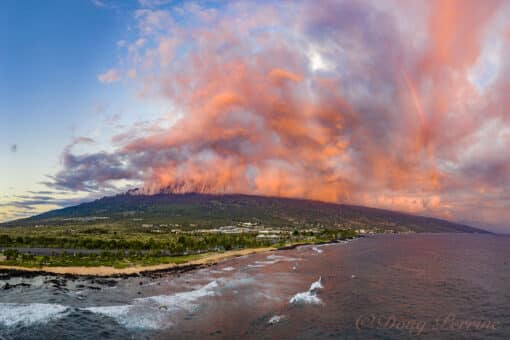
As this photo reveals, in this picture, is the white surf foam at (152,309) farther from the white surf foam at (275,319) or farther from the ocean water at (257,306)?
the white surf foam at (275,319)

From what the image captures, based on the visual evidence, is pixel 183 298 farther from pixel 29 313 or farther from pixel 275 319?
pixel 29 313

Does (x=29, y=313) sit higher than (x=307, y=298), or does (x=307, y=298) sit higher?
(x=307, y=298)

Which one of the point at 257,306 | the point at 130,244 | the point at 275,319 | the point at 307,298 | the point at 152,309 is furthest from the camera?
the point at 130,244

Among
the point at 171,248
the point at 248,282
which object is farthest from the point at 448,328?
the point at 171,248

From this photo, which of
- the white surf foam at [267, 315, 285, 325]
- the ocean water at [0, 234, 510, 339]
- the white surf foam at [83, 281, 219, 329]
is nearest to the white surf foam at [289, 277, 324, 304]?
the ocean water at [0, 234, 510, 339]

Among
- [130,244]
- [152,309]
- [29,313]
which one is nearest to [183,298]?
[152,309]

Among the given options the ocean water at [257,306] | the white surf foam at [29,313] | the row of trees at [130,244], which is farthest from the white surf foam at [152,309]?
the row of trees at [130,244]

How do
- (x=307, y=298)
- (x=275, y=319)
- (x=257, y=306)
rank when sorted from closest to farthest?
(x=275, y=319), (x=257, y=306), (x=307, y=298)
